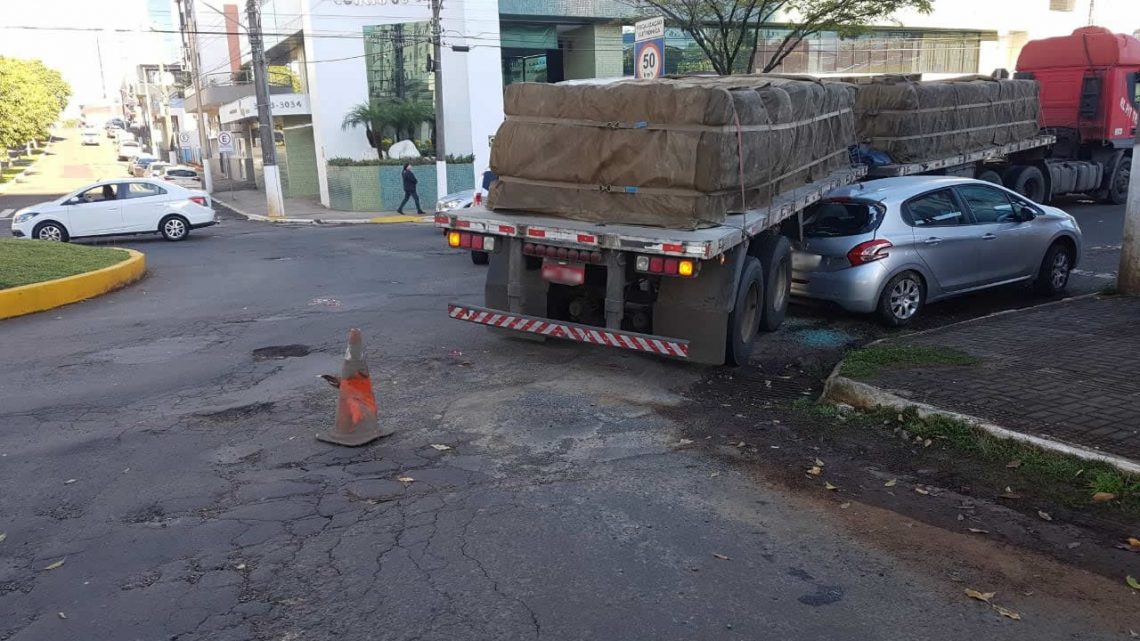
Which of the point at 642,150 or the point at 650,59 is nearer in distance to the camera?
the point at 642,150

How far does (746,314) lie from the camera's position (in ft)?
26.9

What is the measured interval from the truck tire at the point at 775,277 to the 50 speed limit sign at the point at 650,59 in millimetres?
6034

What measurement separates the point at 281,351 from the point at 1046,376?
697 cm

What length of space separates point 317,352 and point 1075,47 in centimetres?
1804

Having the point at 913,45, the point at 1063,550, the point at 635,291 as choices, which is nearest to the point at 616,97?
the point at 635,291

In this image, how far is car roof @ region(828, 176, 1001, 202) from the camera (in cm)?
944

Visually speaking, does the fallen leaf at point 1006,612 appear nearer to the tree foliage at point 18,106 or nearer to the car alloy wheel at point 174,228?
the car alloy wheel at point 174,228

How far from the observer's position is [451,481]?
540 cm

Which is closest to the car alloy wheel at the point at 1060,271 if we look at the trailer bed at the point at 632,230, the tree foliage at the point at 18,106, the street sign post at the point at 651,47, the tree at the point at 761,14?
the trailer bed at the point at 632,230

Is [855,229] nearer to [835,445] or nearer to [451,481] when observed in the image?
[835,445]

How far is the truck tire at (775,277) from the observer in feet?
28.5

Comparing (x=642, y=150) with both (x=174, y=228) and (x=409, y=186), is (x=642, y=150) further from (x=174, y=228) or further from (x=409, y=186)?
(x=409, y=186)

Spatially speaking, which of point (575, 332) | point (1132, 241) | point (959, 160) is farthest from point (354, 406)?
point (959, 160)

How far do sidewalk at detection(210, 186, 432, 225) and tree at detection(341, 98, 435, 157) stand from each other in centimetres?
301
